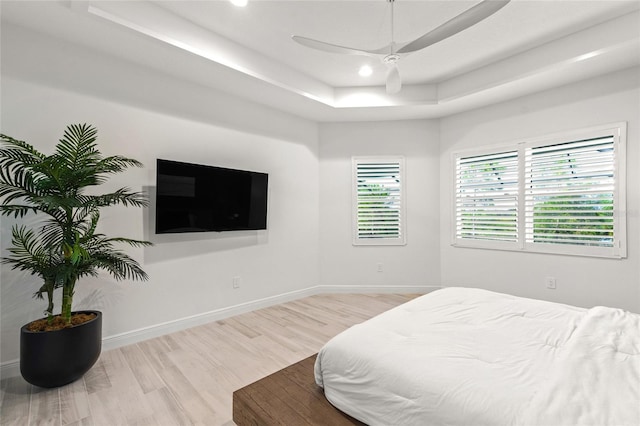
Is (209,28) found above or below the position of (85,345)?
above

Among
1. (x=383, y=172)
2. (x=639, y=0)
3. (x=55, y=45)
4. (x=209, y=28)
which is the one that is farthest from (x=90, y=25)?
(x=639, y=0)

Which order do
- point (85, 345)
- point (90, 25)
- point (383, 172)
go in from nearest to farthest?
point (85, 345), point (90, 25), point (383, 172)

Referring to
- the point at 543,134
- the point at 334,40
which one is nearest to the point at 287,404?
the point at 334,40

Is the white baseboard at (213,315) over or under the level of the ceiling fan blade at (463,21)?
under

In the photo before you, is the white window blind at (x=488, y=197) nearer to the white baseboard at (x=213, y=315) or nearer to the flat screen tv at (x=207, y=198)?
the white baseboard at (x=213, y=315)

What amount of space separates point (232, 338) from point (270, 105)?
286 cm

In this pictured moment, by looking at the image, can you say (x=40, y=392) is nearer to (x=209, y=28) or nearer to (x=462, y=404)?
(x=462, y=404)

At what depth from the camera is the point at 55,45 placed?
2.51 meters

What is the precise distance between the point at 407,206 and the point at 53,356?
165 inches

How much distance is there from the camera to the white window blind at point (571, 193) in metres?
3.15

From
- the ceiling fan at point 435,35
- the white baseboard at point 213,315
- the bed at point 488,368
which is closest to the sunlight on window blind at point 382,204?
the white baseboard at point 213,315

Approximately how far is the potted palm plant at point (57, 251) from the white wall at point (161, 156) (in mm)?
359

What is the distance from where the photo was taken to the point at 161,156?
10.1ft

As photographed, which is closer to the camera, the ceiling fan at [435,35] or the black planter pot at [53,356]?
the ceiling fan at [435,35]
